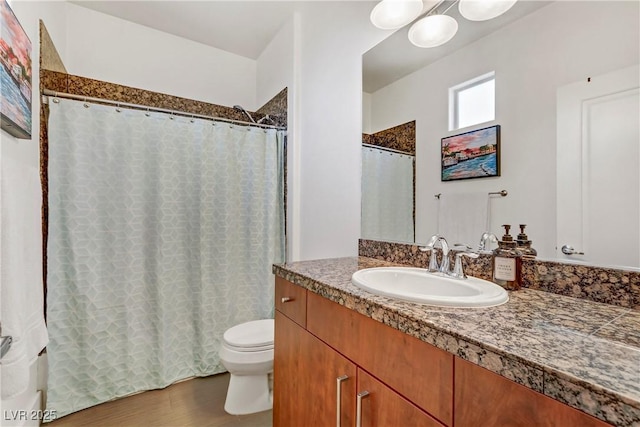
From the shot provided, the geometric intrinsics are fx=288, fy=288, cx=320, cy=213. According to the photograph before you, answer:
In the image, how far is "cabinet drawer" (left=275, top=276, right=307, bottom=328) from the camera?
1094 millimetres

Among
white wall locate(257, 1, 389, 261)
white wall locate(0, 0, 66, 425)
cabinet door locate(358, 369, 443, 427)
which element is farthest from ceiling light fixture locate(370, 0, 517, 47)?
white wall locate(0, 0, 66, 425)

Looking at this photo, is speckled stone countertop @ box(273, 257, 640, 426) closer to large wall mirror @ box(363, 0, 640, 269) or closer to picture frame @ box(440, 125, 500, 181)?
large wall mirror @ box(363, 0, 640, 269)

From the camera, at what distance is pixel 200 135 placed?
6.70ft

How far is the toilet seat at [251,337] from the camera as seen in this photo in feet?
5.31

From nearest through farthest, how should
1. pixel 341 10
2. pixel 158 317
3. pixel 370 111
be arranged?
pixel 370 111 < pixel 341 10 < pixel 158 317

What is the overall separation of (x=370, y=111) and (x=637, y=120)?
105 cm

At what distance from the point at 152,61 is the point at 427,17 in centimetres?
226

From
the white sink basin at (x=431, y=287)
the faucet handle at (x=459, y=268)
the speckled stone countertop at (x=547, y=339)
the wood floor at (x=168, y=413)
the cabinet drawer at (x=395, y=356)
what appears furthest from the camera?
the wood floor at (x=168, y=413)

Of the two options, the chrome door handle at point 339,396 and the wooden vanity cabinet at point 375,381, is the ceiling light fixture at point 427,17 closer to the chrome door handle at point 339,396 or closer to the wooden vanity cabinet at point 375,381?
the wooden vanity cabinet at point 375,381

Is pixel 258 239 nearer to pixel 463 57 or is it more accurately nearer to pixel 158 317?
pixel 158 317

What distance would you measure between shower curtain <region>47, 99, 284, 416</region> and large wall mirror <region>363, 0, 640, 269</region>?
1.45 m

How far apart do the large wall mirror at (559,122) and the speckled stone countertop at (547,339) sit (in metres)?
0.23

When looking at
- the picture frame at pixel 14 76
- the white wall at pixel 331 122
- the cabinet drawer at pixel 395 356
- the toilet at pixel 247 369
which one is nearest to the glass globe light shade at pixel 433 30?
the white wall at pixel 331 122

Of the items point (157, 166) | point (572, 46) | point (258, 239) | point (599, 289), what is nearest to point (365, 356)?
point (599, 289)
